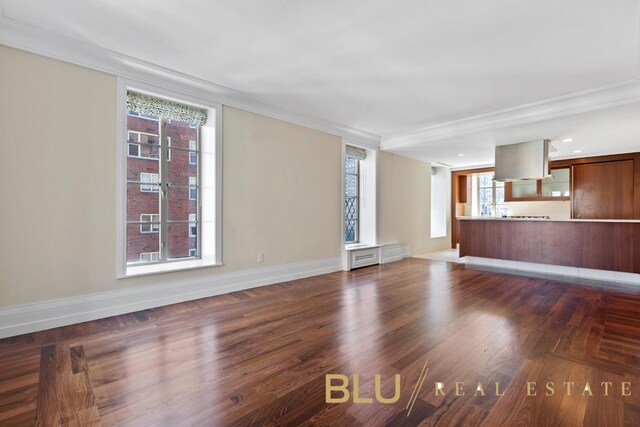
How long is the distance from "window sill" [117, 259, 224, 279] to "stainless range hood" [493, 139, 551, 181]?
5609 millimetres

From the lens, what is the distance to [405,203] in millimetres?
7141

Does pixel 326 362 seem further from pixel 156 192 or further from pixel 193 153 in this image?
pixel 193 153

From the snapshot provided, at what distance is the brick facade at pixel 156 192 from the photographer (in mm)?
3430

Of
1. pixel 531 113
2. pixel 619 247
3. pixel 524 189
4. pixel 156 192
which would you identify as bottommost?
pixel 619 247

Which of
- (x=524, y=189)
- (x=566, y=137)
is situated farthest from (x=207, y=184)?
(x=524, y=189)

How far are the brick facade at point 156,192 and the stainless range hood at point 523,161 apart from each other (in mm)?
5711

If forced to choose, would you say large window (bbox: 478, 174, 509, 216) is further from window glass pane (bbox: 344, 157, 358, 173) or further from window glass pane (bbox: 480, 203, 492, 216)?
window glass pane (bbox: 344, 157, 358, 173)

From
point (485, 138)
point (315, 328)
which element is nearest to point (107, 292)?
point (315, 328)

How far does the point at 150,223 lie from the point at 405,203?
5.51m

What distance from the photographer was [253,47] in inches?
112

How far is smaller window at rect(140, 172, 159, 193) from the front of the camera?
11.4 ft

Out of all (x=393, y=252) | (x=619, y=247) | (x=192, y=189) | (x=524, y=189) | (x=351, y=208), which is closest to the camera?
(x=192, y=189)

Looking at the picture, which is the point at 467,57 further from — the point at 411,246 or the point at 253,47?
the point at 411,246

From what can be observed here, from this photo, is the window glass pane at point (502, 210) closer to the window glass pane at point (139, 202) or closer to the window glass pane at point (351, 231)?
the window glass pane at point (351, 231)
